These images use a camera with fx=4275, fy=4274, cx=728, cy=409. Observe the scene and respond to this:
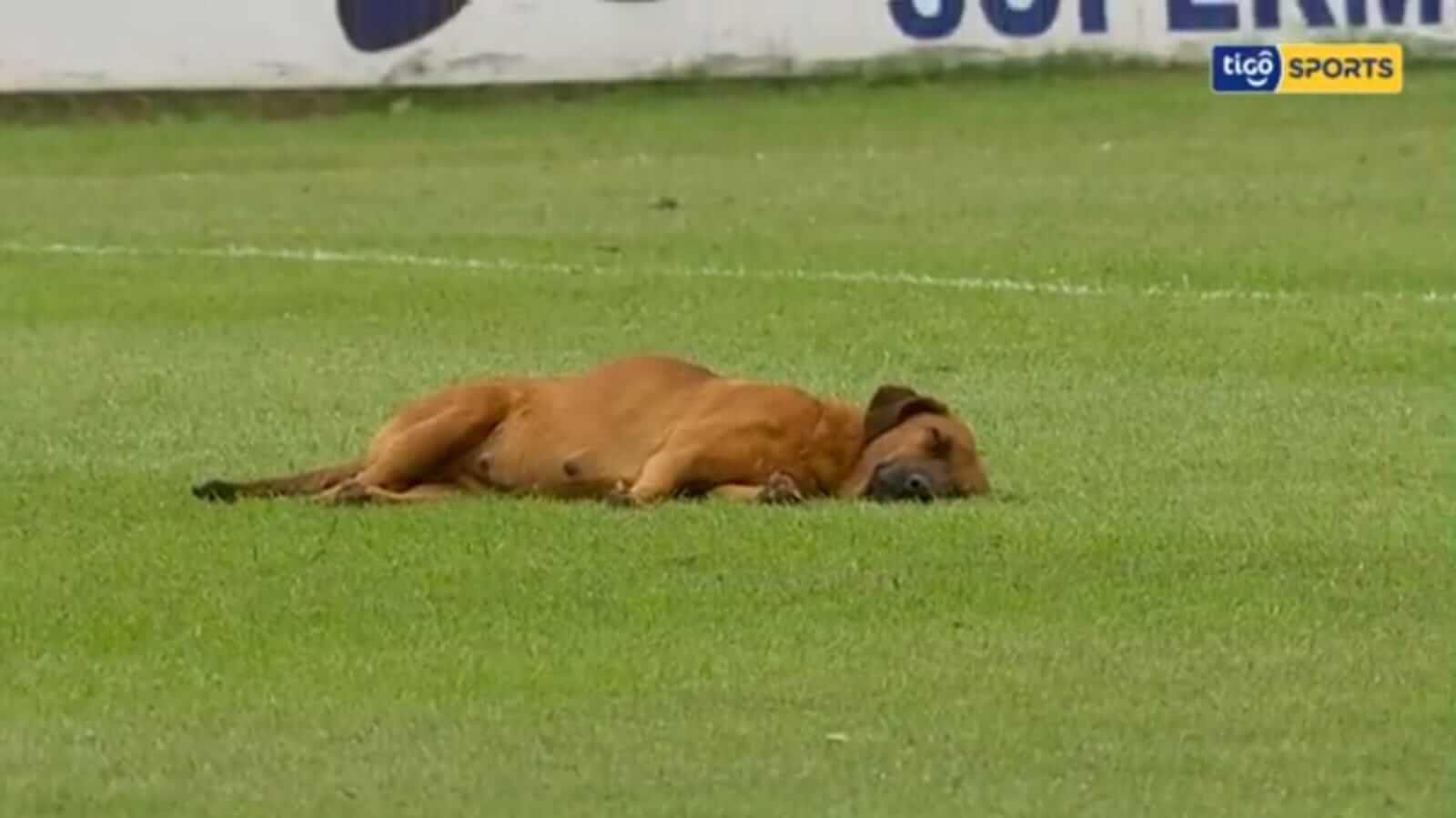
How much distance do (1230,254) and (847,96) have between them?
10.9 meters

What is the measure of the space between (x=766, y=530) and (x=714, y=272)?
8.19 m

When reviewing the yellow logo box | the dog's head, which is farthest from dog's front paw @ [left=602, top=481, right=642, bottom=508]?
the yellow logo box

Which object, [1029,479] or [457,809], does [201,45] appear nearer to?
[1029,479]

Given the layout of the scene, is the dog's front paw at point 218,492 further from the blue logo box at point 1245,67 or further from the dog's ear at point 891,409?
the blue logo box at point 1245,67

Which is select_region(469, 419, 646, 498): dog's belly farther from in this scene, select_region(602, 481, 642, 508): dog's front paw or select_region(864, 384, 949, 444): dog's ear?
select_region(864, 384, 949, 444): dog's ear

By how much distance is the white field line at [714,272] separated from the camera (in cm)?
1736

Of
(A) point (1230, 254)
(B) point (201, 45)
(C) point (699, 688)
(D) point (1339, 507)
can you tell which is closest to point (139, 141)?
(B) point (201, 45)

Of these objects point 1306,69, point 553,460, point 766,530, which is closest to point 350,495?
point 553,460

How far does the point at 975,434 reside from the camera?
511 inches

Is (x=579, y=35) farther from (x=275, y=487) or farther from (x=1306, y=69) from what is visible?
(x=275, y=487)

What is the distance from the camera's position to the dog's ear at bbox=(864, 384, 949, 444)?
11.3 metres

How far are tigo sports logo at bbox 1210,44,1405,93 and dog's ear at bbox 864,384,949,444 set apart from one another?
17.4m

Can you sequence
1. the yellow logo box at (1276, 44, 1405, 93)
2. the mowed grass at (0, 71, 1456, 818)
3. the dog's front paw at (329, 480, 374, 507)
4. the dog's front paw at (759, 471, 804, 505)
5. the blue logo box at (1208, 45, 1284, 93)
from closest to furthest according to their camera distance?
the mowed grass at (0, 71, 1456, 818)
the dog's front paw at (759, 471, 804, 505)
the dog's front paw at (329, 480, 374, 507)
the yellow logo box at (1276, 44, 1405, 93)
the blue logo box at (1208, 45, 1284, 93)

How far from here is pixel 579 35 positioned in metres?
29.3
